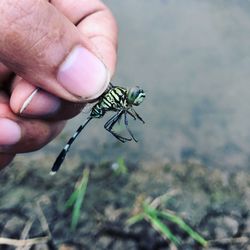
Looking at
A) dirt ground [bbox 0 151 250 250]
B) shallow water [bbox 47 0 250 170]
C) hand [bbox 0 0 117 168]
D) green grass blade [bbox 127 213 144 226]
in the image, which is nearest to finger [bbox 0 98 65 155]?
hand [bbox 0 0 117 168]

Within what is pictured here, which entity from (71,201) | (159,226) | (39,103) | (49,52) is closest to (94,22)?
(39,103)

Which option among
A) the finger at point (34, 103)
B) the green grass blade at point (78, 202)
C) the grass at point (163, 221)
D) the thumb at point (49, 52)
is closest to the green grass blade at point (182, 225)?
the grass at point (163, 221)

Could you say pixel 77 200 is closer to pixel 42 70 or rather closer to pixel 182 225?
pixel 182 225

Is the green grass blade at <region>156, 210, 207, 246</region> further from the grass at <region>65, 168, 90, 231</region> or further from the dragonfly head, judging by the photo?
the dragonfly head

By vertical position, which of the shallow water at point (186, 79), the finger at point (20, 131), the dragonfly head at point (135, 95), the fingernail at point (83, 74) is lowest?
the shallow water at point (186, 79)

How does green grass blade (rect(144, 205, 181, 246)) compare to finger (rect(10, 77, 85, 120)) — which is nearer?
finger (rect(10, 77, 85, 120))

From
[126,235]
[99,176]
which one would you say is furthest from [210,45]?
[126,235]

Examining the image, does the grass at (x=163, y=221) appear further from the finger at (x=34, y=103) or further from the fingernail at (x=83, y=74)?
the fingernail at (x=83, y=74)
